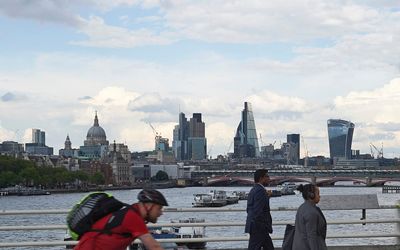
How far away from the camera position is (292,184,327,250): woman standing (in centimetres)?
912

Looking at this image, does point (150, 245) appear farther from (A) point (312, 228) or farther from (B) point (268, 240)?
(B) point (268, 240)

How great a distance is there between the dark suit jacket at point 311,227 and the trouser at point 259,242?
1.79 meters

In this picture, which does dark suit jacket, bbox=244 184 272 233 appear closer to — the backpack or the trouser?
the trouser

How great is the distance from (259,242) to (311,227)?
1.99 meters

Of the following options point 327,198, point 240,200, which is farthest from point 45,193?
point 327,198

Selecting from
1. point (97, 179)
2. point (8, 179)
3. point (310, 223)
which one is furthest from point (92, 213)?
point (97, 179)

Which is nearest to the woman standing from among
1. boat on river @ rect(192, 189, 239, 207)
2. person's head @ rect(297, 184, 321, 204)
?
person's head @ rect(297, 184, 321, 204)

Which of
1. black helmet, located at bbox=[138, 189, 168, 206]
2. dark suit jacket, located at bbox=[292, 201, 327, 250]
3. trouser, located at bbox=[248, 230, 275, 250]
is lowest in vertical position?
trouser, located at bbox=[248, 230, 275, 250]

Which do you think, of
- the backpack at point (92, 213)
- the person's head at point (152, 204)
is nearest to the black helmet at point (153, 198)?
the person's head at point (152, 204)

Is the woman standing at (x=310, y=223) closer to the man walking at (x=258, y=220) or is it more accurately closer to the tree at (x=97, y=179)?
the man walking at (x=258, y=220)

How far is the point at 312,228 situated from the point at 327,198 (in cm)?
447

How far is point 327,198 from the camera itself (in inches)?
533

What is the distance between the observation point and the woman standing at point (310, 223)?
912cm

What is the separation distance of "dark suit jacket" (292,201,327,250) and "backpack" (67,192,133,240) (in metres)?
3.48
